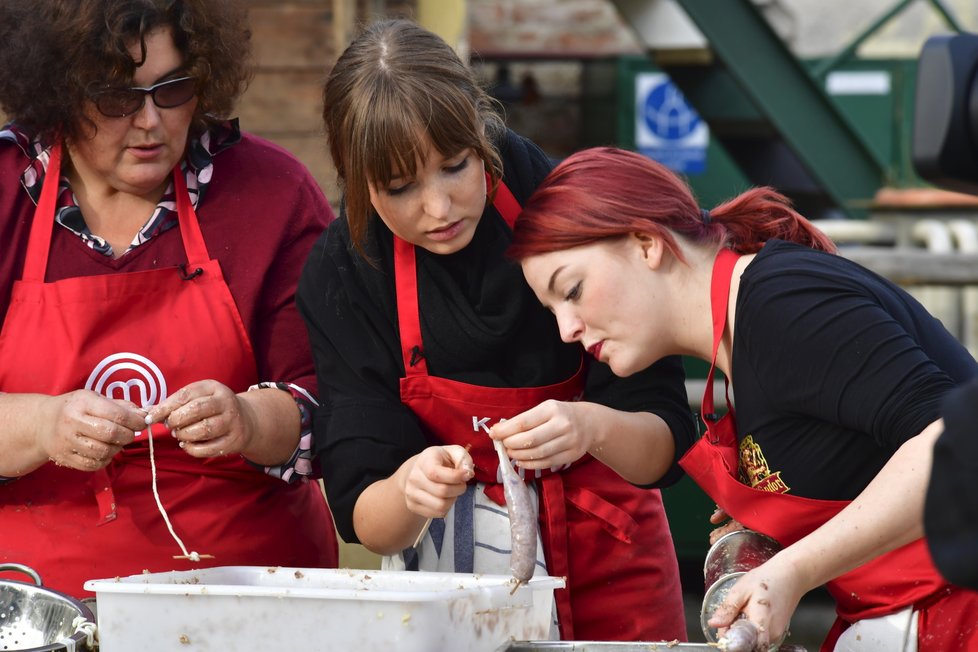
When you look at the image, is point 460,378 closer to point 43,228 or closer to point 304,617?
point 304,617

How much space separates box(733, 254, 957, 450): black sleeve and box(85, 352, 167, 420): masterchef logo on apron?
3.54 ft

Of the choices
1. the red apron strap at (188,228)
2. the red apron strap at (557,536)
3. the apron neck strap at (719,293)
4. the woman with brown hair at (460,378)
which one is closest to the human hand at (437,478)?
the woman with brown hair at (460,378)

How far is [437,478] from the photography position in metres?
1.95

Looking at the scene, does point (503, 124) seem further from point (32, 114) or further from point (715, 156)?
point (715, 156)

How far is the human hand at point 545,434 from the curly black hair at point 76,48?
0.96 meters

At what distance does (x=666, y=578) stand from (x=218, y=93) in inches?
50.1

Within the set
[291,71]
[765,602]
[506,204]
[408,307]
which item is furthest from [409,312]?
[291,71]

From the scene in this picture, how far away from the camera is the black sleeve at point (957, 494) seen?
3.49 feet

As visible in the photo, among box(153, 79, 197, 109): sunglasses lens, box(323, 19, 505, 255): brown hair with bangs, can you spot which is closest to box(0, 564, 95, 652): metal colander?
box(323, 19, 505, 255): brown hair with bangs

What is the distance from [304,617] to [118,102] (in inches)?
42.6

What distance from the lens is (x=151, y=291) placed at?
7.69 ft

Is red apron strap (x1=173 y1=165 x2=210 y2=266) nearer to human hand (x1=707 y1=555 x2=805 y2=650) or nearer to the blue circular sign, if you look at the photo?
human hand (x1=707 y1=555 x2=805 y2=650)

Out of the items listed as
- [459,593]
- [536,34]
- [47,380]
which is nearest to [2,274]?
[47,380]

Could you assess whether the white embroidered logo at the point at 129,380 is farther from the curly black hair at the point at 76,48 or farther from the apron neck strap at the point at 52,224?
the curly black hair at the point at 76,48
